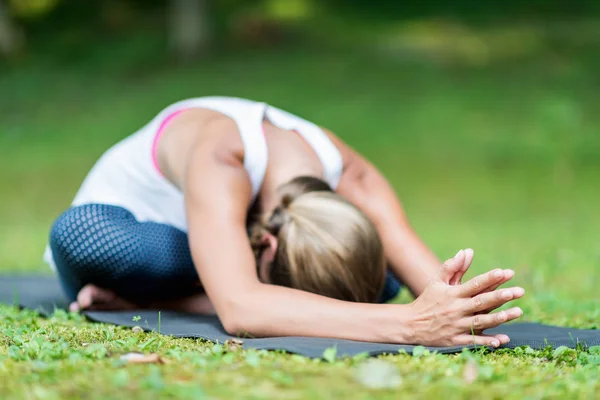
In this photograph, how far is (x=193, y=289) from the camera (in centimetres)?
397

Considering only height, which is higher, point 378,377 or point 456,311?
point 456,311

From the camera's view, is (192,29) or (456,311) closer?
(456,311)

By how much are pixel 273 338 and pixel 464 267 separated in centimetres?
70

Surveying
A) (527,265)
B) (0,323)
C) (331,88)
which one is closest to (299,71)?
(331,88)

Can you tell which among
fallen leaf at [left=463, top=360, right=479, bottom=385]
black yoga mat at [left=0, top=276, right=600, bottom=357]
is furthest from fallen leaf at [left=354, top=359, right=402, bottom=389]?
black yoga mat at [left=0, top=276, right=600, bottom=357]

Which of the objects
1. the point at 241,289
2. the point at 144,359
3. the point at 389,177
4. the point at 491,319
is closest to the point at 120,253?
the point at 241,289

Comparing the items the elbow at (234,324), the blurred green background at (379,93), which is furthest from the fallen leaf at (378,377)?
the blurred green background at (379,93)

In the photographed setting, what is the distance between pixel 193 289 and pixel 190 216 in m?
0.74

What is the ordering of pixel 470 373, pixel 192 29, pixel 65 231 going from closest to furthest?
pixel 470 373 < pixel 65 231 < pixel 192 29

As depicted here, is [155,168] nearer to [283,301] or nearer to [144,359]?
[283,301]

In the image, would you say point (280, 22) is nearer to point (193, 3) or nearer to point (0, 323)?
point (193, 3)

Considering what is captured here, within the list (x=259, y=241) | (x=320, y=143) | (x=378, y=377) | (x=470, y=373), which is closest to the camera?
(x=378, y=377)

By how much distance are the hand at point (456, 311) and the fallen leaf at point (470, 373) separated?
461 mm

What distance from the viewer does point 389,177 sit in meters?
13.2
